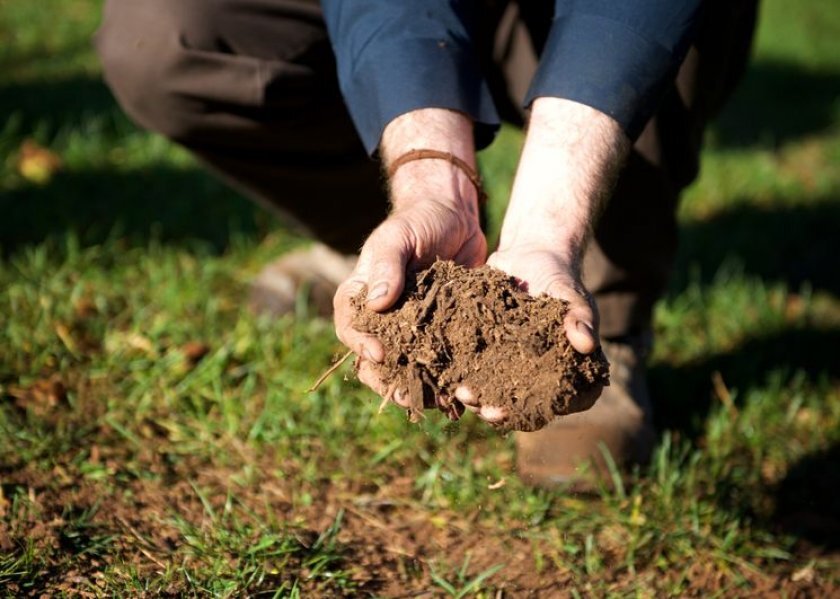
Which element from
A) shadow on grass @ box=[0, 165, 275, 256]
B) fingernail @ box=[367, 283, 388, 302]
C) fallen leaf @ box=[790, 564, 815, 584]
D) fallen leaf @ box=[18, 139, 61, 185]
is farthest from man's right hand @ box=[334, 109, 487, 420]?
fallen leaf @ box=[18, 139, 61, 185]

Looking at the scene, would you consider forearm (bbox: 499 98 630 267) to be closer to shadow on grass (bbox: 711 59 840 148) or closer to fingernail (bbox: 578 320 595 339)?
fingernail (bbox: 578 320 595 339)

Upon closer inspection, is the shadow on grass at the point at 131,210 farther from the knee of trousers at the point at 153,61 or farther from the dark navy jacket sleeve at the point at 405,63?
the dark navy jacket sleeve at the point at 405,63

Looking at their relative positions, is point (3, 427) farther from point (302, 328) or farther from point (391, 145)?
point (391, 145)

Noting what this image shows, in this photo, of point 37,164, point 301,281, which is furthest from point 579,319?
point 37,164

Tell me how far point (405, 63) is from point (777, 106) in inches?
152

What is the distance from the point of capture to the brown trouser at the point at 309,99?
7.04 feet

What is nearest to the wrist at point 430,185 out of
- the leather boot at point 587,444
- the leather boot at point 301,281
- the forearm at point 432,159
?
the forearm at point 432,159

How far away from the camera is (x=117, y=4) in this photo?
88.8 inches

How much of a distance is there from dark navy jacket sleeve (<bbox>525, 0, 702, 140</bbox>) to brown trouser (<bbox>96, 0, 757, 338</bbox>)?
14.6 inches

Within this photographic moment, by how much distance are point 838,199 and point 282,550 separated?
304cm

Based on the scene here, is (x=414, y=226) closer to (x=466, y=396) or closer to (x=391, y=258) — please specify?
(x=391, y=258)

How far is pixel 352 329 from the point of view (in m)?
1.50

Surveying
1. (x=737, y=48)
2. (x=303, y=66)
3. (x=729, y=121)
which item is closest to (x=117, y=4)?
(x=303, y=66)

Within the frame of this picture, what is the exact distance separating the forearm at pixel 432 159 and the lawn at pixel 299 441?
0.44m
